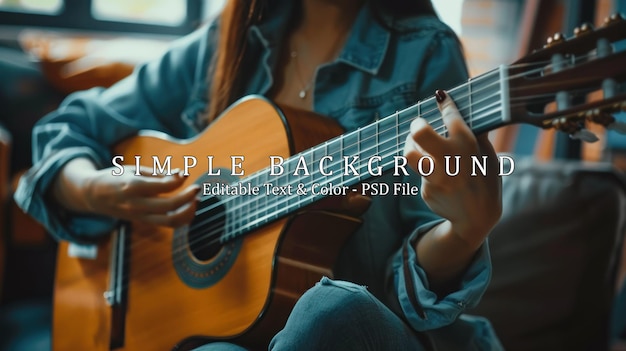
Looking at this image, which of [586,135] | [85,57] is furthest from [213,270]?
[85,57]

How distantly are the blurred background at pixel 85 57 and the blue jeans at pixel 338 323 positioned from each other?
498mm

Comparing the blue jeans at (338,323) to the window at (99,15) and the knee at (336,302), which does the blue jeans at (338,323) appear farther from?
the window at (99,15)

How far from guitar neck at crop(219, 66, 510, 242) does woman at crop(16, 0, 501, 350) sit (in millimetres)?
16

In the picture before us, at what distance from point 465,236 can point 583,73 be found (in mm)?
138

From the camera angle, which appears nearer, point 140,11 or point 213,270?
point 213,270

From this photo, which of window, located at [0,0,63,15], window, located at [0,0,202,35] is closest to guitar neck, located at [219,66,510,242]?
window, located at [0,0,202,35]

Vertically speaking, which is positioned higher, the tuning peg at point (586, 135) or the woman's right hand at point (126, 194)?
the tuning peg at point (586, 135)

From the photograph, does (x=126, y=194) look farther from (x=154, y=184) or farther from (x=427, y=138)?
(x=427, y=138)

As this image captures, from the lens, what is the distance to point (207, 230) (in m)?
0.59

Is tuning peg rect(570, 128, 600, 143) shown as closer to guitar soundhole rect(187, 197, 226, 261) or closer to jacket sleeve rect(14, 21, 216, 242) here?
guitar soundhole rect(187, 197, 226, 261)

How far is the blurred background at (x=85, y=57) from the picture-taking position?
3.18ft

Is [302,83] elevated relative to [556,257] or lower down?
elevated

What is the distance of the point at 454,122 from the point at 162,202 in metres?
0.30

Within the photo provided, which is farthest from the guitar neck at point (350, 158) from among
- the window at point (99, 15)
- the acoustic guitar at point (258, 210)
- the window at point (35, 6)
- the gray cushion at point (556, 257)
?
the window at point (35, 6)
